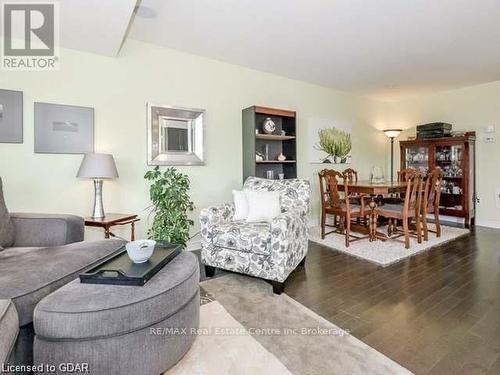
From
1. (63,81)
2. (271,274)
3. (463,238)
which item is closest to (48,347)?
(271,274)

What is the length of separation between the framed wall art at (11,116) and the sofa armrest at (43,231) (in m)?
0.96

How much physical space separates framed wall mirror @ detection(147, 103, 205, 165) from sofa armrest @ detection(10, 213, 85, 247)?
1316mm

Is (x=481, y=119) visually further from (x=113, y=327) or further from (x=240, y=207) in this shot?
(x=113, y=327)

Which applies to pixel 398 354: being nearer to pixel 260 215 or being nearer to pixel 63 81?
pixel 260 215

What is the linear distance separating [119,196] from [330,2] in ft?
8.81

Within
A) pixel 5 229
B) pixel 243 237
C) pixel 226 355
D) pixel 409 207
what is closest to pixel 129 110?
pixel 5 229

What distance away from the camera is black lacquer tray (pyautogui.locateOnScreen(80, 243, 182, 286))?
128 cm

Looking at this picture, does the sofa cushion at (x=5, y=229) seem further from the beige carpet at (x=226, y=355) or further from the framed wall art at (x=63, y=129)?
the beige carpet at (x=226, y=355)

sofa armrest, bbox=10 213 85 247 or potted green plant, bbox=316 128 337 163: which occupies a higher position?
potted green plant, bbox=316 128 337 163

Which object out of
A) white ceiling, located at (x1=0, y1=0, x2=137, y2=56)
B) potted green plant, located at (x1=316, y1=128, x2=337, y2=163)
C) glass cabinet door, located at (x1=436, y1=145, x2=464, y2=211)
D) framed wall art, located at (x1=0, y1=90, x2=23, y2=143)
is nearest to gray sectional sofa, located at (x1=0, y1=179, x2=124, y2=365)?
framed wall art, located at (x1=0, y1=90, x2=23, y2=143)

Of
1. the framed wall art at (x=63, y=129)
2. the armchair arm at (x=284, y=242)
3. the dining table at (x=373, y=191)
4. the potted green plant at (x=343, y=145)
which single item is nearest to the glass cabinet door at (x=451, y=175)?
the potted green plant at (x=343, y=145)

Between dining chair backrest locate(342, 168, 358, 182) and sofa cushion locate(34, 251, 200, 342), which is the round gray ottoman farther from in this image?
dining chair backrest locate(342, 168, 358, 182)

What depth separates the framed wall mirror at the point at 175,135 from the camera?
3143 mm

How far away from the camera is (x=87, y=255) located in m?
1.63
